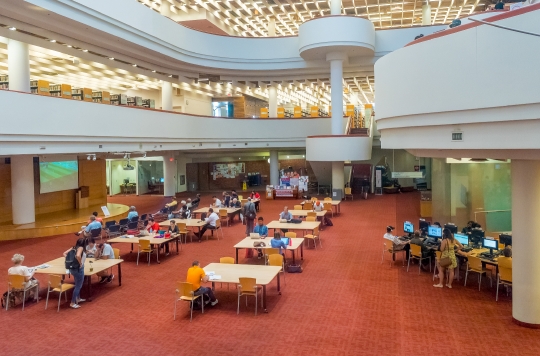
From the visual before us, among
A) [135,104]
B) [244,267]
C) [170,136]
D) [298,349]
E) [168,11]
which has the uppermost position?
[168,11]

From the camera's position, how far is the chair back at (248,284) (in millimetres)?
8766

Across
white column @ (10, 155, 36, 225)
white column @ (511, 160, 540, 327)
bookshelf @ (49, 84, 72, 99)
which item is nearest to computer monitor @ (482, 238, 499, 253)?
white column @ (511, 160, 540, 327)

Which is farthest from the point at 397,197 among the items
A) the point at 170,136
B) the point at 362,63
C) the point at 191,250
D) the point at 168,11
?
the point at 168,11

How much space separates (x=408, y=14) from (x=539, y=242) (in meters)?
27.7

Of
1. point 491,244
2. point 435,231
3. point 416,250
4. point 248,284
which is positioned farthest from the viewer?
point 435,231

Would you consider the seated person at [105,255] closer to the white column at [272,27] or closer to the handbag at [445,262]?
the handbag at [445,262]

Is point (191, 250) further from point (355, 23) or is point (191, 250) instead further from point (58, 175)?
point (355, 23)

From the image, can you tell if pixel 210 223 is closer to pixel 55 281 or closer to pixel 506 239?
pixel 55 281

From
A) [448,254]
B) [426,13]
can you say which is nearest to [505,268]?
[448,254]

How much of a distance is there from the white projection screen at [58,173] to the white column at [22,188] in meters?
2.48

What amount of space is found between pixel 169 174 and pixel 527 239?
24278mm

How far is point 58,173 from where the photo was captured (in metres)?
20.9

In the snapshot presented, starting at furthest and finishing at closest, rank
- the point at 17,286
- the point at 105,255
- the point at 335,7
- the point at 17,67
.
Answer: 1. the point at 335,7
2. the point at 17,67
3. the point at 105,255
4. the point at 17,286

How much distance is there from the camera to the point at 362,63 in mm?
25594
